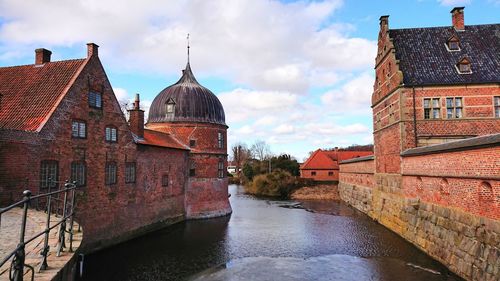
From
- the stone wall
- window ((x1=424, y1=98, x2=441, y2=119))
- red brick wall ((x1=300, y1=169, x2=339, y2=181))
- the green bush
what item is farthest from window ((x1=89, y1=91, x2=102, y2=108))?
red brick wall ((x1=300, y1=169, x2=339, y2=181))

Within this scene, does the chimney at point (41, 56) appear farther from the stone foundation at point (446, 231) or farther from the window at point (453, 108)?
the window at point (453, 108)

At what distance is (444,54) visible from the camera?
69.7ft

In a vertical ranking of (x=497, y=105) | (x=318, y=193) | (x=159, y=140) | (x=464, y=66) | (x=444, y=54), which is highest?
(x=444, y=54)

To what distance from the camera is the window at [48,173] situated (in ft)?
44.1

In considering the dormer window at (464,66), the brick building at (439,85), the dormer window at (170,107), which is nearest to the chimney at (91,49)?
the dormer window at (170,107)

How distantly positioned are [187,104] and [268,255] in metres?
15.7

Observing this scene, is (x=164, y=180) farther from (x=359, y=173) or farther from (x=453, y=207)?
Answer: (x=359, y=173)

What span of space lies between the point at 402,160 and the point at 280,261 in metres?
9.50

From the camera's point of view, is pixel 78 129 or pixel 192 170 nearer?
pixel 78 129

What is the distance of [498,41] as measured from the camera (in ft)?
70.8

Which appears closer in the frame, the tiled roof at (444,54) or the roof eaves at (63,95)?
the roof eaves at (63,95)

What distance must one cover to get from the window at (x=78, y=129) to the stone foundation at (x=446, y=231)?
15675 mm

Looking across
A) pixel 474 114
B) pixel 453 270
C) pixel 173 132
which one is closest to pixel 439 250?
pixel 453 270

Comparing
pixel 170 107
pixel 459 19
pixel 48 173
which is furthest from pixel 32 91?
pixel 459 19
